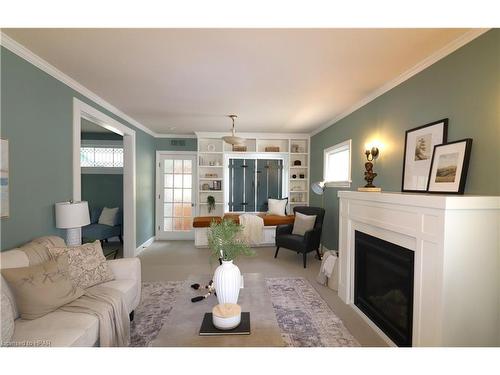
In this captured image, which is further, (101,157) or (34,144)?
(101,157)

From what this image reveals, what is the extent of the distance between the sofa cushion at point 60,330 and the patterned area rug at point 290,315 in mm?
602

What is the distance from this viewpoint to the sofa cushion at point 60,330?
56.3 inches

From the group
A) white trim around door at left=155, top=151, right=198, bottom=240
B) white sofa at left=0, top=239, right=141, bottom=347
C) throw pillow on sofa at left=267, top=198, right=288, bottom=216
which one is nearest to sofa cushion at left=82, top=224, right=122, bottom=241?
white trim around door at left=155, top=151, right=198, bottom=240

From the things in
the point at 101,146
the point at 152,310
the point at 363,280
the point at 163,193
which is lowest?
the point at 152,310

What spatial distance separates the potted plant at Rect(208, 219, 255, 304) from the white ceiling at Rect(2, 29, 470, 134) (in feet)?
4.89

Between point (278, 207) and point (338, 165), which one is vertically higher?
point (338, 165)

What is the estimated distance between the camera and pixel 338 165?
15.3 feet

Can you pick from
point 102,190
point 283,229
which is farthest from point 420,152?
point 102,190

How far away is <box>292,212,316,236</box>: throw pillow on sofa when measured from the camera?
441 cm

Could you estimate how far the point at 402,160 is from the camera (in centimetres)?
268

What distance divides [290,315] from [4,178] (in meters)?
2.86

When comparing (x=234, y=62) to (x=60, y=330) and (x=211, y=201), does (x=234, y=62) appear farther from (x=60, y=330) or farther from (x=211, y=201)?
(x=211, y=201)
